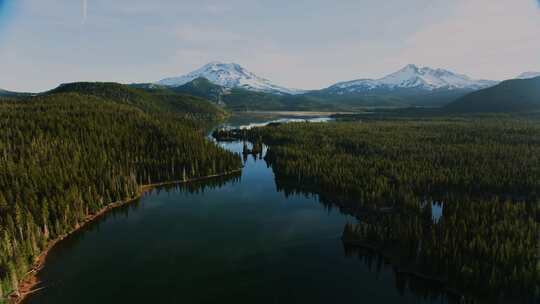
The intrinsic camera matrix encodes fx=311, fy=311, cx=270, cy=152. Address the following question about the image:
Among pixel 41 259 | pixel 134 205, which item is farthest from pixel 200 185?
pixel 41 259

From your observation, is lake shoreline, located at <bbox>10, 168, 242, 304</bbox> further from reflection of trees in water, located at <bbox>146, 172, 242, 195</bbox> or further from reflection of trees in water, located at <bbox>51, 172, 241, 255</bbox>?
reflection of trees in water, located at <bbox>146, 172, 242, 195</bbox>

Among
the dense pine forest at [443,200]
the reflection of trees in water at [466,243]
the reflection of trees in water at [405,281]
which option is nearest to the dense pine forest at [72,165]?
the dense pine forest at [443,200]

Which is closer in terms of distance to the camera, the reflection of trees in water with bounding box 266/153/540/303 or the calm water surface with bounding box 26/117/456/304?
the reflection of trees in water with bounding box 266/153/540/303

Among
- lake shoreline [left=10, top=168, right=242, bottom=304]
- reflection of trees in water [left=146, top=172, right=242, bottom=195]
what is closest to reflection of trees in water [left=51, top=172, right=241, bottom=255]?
reflection of trees in water [left=146, top=172, right=242, bottom=195]

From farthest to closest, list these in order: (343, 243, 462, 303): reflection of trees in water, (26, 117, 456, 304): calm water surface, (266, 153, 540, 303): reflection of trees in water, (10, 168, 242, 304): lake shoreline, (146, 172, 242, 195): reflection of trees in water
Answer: (146, 172, 242, 195): reflection of trees in water
(26, 117, 456, 304): calm water surface
(343, 243, 462, 303): reflection of trees in water
(10, 168, 242, 304): lake shoreline
(266, 153, 540, 303): reflection of trees in water

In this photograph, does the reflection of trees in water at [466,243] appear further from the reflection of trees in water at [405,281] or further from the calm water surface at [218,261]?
the calm water surface at [218,261]
